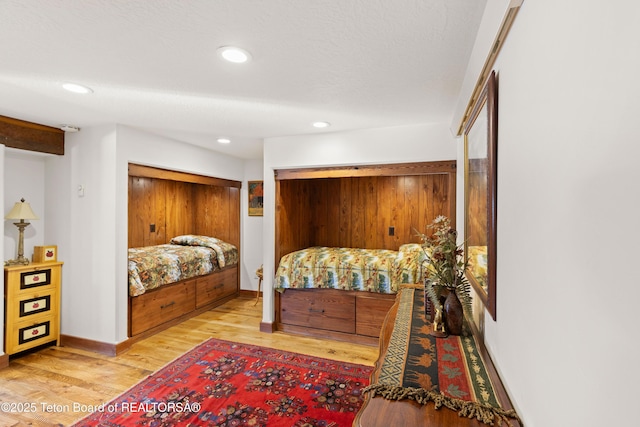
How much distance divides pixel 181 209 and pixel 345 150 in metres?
3.45

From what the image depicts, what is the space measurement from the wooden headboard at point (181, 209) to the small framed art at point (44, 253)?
49.8 inches

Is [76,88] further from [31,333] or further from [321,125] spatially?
[31,333]

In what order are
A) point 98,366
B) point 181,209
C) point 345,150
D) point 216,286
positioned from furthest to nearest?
point 181,209, point 216,286, point 345,150, point 98,366

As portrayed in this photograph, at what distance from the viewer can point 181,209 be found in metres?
5.63

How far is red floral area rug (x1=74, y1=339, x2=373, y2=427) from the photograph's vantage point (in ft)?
7.27

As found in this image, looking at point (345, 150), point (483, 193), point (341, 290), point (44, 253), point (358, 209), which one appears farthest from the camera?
point (358, 209)

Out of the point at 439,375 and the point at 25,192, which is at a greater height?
the point at 25,192

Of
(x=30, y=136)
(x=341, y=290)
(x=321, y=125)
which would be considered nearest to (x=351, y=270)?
(x=341, y=290)

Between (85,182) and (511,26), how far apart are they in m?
3.79

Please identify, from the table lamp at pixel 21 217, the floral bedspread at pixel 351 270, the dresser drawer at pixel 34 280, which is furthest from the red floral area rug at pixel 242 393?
the table lamp at pixel 21 217

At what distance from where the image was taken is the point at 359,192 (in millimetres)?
4688

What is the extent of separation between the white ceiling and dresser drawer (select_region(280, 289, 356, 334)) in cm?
189

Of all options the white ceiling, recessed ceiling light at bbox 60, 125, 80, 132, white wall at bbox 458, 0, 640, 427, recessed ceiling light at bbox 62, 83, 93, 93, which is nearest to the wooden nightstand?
recessed ceiling light at bbox 60, 125, 80, 132

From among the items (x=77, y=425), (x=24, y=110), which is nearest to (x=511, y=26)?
(x=77, y=425)
